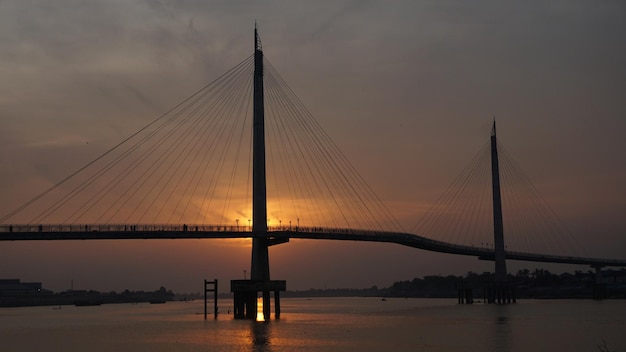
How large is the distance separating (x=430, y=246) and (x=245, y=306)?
122 ft

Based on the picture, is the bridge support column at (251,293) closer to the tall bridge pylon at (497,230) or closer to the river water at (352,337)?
the river water at (352,337)

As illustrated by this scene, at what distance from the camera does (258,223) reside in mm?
67000

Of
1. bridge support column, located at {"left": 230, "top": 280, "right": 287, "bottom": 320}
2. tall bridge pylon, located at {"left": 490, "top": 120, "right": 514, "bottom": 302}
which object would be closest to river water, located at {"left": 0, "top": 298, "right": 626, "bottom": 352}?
bridge support column, located at {"left": 230, "top": 280, "right": 287, "bottom": 320}

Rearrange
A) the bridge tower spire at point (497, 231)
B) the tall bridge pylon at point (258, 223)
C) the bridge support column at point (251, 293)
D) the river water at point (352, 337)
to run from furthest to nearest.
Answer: the bridge tower spire at point (497, 231) < the bridge support column at point (251, 293) < the tall bridge pylon at point (258, 223) < the river water at point (352, 337)

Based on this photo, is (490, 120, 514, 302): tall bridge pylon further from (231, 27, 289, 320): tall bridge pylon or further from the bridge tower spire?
(231, 27, 289, 320): tall bridge pylon

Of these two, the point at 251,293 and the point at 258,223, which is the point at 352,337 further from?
the point at 251,293

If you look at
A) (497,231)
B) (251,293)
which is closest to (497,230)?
(497,231)

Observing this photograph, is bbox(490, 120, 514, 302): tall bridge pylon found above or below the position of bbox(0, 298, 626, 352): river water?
above

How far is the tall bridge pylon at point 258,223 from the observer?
66.5m

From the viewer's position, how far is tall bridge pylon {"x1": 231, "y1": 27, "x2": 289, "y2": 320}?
2618 inches

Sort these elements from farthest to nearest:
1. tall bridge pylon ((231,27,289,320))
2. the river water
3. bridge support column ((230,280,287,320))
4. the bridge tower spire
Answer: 1. the bridge tower spire
2. bridge support column ((230,280,287,320))
3. tall bridge pylon ((231,27,289,320))
4. the river water

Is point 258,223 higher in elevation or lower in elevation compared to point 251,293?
higher

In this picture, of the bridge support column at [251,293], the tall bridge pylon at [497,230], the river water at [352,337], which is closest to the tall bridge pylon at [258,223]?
the bridge support column at [251,293]

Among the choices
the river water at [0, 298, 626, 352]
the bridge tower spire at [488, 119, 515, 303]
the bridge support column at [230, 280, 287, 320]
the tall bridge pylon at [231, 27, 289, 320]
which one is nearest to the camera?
the river water at [0, 298, 626, 352]
